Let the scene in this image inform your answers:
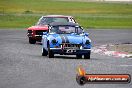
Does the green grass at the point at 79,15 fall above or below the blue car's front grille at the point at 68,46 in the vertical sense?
below

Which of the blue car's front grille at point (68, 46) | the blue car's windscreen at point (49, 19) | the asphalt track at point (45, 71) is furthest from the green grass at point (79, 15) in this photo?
the asphalt track at point (45, 71)

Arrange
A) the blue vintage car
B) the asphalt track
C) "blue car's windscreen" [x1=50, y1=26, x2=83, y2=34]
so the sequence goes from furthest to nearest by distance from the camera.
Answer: "blue car's windscreen" [x1=50, y1=26, x2=83, y2=34] → the blue vintage car → the asphalt track

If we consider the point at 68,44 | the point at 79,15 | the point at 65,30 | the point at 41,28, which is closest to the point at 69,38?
the point at 68,44

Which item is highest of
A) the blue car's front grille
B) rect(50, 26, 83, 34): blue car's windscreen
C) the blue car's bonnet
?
rect(50, 26, 83, 34): blue car's windscreen

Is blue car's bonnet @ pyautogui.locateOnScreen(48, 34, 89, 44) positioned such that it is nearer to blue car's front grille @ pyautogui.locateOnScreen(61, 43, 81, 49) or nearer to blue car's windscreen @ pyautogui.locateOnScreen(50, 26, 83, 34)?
blue car's front grille @ pyautogui.locateOnScreen(61, 43, 81, 49)

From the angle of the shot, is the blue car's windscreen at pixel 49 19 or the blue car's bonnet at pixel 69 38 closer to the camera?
the blue car's bonnet at pixel 69 38

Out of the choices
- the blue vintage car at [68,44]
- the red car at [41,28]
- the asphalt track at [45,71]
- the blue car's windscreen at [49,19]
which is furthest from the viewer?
the red car at [41,28]

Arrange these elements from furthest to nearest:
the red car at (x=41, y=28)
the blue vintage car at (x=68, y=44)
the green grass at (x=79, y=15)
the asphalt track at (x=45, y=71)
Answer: the green grass at (x=79, y=15) → the red car at (x=41, y=28) → the blue vintage car at (x=68, y=44) → the asphalt track at (x=45, y=71)

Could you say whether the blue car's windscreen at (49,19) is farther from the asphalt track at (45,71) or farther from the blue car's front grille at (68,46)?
the blue car's front grille at (68,46)

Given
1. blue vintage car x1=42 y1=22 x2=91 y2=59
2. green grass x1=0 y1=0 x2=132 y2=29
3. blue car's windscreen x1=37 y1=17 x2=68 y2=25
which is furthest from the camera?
green grass x1=0 y1=0 x2=132 y2=29

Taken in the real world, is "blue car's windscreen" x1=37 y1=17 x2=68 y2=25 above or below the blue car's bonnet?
below

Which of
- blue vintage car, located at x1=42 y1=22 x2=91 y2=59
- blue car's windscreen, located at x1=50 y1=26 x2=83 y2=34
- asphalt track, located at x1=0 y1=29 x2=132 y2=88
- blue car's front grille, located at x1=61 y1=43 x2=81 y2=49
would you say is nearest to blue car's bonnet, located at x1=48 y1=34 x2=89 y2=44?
blue vintage car, located at x1=42 y1=22 x2=91 y2=59

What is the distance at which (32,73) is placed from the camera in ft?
57.4

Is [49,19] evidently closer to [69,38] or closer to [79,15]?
[69,38]
